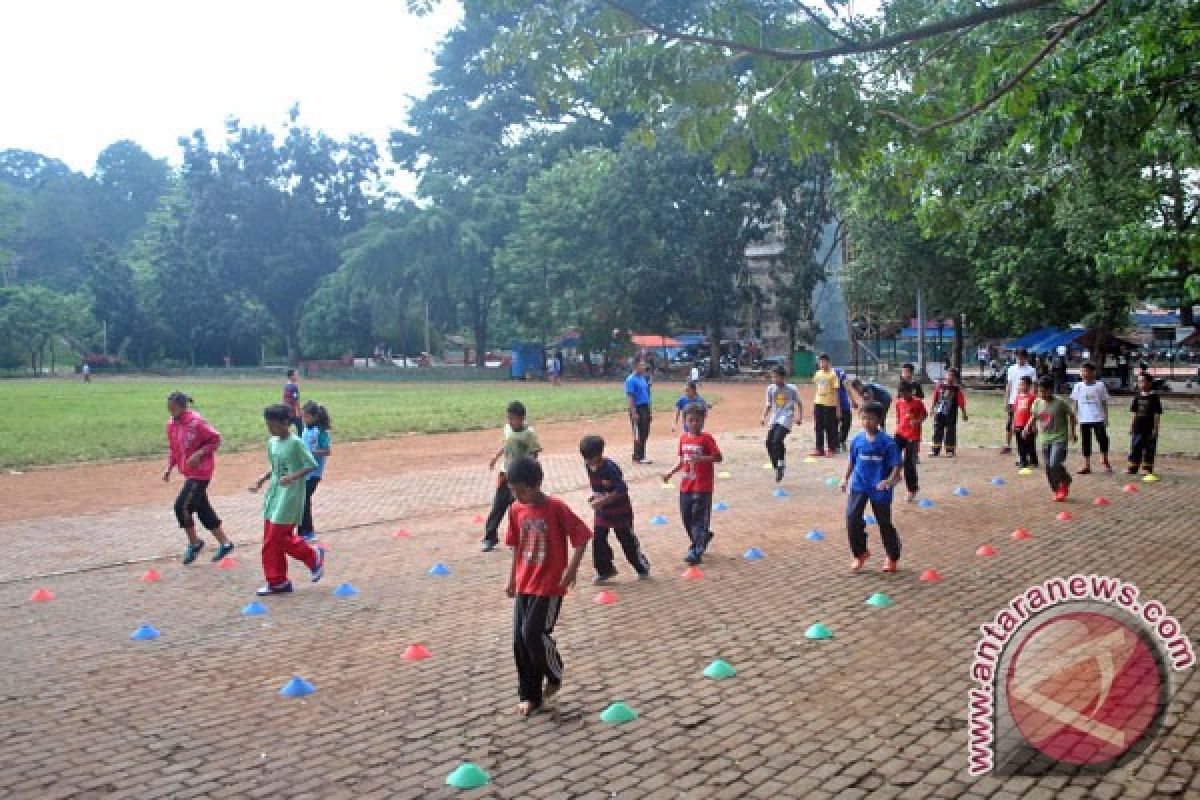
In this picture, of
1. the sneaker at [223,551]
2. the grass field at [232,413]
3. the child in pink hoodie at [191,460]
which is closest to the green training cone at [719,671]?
the child in pink hoodie at [191,460]

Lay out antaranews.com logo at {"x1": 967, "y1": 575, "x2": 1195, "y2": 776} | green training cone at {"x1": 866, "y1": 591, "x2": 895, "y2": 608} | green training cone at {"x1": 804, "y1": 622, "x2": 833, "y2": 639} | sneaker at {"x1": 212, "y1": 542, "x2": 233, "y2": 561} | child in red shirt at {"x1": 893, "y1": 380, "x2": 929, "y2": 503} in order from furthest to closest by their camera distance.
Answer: child in red shirt at {"x1": 893, "y1": 380, "x2": 929, "y2": 503}
sneaker at {"x1": 212, "y1": 542, "x2": 233, "y2": 561}
green training cone at {"x1": 866, "y1": 591, "x2": 895, "y2": 608}
green training cone at {"x1": 804, "y1": 622, "x2": 833, "y2": 639}
antaranews.com logo at {"x1": 967, "y1": 575, "x2": 1195, "y2": 776}

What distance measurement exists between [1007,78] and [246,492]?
35.5 ft

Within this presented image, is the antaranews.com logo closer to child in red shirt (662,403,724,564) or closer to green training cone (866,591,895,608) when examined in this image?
green training cone (866,591,895,608)

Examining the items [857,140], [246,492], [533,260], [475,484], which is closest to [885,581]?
[857,140]

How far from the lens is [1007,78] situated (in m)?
8.28

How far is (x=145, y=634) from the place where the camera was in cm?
640

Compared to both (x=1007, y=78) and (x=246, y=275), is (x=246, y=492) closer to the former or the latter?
(x=1007, y=78)

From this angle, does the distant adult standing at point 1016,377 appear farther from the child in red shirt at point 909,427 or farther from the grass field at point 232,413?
the grass field at point 232,413

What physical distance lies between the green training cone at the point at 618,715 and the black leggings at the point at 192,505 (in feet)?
17.1

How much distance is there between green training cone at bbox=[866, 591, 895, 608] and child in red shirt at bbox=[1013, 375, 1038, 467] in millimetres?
7333

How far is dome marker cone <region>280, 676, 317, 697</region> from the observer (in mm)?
5246

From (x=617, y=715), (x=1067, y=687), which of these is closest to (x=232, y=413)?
(x=617, y=715)

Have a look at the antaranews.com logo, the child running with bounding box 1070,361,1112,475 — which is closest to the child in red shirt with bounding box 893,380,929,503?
the child running with bounding box 1070,361,1112,475

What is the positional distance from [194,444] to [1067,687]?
715cm
